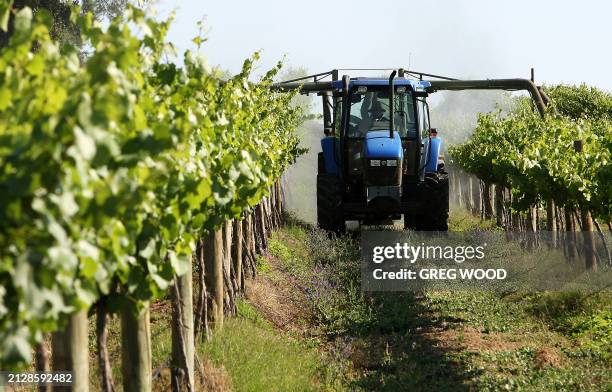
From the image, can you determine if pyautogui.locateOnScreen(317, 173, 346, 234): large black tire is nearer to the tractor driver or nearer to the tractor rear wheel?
the tractor driver

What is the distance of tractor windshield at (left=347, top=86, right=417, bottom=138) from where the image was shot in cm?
1434

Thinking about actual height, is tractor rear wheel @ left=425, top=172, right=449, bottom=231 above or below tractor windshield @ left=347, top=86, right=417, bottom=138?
below

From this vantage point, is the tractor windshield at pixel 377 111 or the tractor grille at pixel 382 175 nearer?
the tractor grille at pixel 382 175

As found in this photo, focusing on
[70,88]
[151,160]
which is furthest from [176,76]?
[70,88]

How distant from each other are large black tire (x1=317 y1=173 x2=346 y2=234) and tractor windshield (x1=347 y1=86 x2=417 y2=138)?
80 centimetres

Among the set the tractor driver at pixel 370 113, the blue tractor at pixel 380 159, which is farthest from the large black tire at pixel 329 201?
the tractor driver at pixel 370 113

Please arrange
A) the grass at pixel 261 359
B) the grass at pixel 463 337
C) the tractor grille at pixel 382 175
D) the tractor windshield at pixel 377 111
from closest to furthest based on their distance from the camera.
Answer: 1. the grass at pixel 261 359
2. the grass at pixel 463 337
3. the tractor grille at pixel 382 175
4. the tractor windshield at pixel 377 111

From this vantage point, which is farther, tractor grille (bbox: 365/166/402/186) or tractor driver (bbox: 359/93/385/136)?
tractor driver (bbox: 359/93/385/136)

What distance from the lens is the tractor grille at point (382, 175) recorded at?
13750 millimetres

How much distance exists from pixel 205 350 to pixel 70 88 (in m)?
5.05

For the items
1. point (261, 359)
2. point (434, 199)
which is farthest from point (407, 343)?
point (434, 199)

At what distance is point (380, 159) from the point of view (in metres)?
13.6

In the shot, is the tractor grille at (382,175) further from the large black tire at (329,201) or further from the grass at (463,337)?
the grass at (463,337)

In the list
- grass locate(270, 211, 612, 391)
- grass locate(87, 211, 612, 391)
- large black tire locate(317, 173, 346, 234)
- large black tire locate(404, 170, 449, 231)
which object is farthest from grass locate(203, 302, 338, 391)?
large black tire locate(404, 170, 449, 231)
